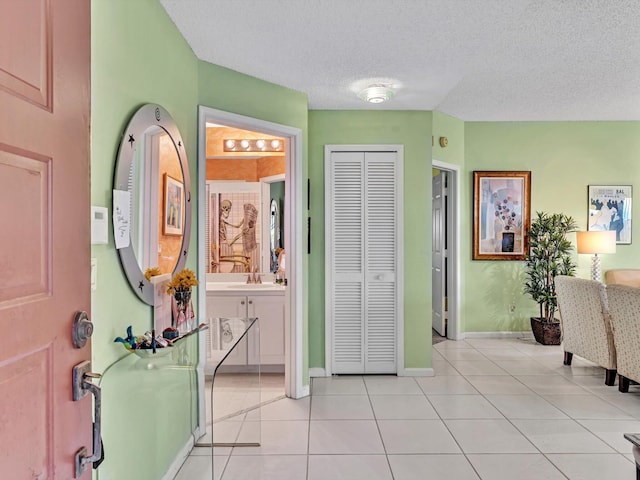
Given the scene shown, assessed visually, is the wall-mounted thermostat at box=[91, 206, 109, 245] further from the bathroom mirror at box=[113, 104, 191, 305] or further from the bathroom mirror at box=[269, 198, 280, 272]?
the bathroom mirror at box=[269, 198, 280, 272]

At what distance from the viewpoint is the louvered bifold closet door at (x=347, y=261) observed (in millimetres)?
3982

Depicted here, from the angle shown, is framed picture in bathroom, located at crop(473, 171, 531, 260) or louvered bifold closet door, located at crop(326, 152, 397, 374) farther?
framed picture in bathroom, located at crop(473, 171, 531, 260)

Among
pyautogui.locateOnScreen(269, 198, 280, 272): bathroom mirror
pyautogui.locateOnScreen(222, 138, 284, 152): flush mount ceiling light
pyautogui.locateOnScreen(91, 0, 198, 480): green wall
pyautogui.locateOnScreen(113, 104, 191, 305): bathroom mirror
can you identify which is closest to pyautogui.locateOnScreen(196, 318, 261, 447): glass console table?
pyautogui.locateOnScreen(91, 0, 198, 480): green wall

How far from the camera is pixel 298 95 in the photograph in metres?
3.49

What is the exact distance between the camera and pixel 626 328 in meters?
3.35

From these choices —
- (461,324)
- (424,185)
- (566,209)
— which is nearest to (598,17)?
(424,185)

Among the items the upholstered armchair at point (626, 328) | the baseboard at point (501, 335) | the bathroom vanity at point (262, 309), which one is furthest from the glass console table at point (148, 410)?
the baseboard at point (501, 335)

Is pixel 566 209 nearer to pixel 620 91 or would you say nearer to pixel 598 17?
pixel 620 91

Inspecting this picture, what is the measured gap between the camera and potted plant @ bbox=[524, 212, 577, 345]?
16.1 ft

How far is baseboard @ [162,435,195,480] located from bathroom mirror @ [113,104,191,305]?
3.00ft

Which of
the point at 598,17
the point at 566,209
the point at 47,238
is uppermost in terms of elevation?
the point at 598,17

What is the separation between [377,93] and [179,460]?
2.85 meters

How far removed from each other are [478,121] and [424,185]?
187cm

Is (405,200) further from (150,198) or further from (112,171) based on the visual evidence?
(112,171)
